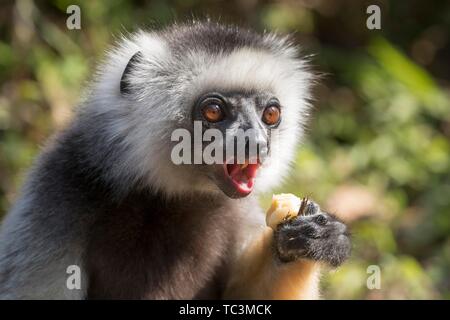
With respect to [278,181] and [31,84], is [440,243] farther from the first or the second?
[31,84]

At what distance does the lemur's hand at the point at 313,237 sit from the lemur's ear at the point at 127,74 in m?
1.26

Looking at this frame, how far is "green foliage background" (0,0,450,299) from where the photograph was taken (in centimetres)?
797

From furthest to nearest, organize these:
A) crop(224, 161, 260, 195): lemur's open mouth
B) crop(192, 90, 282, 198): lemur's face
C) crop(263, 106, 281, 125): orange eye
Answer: crop(263, 106, 281, 125): orange eye → crop(224, 161, 260, 195): lemur's open mouth → crop(192, 90, 282, 198): lemur's face

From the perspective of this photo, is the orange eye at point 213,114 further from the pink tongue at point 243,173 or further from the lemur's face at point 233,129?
the pink tongue at point 243,173


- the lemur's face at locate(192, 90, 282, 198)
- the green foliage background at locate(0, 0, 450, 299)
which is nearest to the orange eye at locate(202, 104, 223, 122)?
the lemur's face at locate(192, 90, 282, 198)

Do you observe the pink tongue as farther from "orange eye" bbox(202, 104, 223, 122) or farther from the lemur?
"orange eye" bbox(202, 104, 223, 122)

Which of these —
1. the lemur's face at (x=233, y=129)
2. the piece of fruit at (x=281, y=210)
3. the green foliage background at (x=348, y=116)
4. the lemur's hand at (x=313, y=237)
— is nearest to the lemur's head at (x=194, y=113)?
the lemur's face at (x=233, y=129)

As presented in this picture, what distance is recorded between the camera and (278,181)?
17.6 feet

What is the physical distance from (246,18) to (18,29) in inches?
116

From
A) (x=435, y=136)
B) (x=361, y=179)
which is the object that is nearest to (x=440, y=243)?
(x=361, y=179)

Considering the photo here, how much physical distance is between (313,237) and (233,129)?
82 cm

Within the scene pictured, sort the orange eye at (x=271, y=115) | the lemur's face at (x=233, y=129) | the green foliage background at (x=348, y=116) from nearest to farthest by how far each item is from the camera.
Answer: the lemur's face at (x=233, y=129) → the orange eye at (x=271, y=115) → the green foliage background at (x=348, y=116)

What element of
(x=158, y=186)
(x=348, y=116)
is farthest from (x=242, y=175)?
(x=348, y=116)

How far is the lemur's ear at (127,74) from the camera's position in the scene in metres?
5.10
